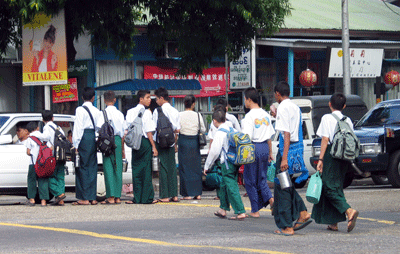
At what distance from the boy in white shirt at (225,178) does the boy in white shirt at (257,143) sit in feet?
0.66

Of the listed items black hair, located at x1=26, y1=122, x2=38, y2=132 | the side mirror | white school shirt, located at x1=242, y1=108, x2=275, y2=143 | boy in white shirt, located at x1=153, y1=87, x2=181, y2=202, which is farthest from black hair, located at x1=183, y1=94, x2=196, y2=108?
white school shirt, located at x1=242, y1=108, x2=275, y2=143

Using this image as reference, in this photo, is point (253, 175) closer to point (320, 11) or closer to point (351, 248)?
point (351, 248)

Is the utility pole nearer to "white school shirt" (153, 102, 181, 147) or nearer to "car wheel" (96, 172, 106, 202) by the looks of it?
"white school shirt" (153, 102, 181, 147)

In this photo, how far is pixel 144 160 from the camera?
1291cm

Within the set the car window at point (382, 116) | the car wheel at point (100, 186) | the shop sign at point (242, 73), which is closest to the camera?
the car wheel at point (100, 186)

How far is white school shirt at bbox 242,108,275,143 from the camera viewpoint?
1013 cm

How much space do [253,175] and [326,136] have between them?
1.53m

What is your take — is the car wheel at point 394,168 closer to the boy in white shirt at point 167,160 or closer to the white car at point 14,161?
the boy in white shirt at point 167,160

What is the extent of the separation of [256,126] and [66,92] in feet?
49.6

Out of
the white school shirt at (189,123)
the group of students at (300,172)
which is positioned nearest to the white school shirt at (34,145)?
the white school shirt at (189,123)

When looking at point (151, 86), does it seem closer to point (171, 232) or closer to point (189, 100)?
point (189, 100)

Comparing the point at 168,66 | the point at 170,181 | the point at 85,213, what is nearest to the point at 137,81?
the point at 168,66

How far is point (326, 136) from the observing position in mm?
9062

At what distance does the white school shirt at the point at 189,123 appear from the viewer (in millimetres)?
13289
